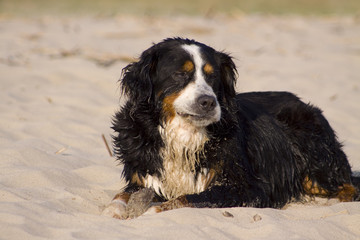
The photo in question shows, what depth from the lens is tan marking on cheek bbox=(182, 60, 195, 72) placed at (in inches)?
191

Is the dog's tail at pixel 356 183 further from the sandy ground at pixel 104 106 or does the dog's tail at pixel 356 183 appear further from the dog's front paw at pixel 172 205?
the dog's front paw at pixel 172 205

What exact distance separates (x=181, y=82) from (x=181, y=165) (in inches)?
27.2

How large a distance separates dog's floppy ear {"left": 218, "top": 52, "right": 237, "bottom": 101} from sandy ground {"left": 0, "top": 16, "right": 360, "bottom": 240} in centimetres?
→ 116

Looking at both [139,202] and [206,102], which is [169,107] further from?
[139,202]

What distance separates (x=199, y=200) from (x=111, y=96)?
4290mm

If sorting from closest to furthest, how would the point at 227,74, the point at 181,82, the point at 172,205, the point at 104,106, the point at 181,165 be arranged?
the point at 172,205
the point at 181,82
the point at 181,165
the point at 227,74
the point at 104,106

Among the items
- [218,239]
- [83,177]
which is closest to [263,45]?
[83,177]

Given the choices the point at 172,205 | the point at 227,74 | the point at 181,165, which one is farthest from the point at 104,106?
the point at 172,205

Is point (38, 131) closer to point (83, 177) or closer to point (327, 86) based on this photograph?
point (83, 177)

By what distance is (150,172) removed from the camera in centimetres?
490

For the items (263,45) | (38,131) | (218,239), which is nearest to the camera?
(218,239)

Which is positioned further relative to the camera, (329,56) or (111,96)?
(329,56)

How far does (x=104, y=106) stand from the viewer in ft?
A: 26.4

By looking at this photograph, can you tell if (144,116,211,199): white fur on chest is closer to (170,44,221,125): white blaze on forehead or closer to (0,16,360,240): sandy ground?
(170,44,221,125): white blaze on forehead
